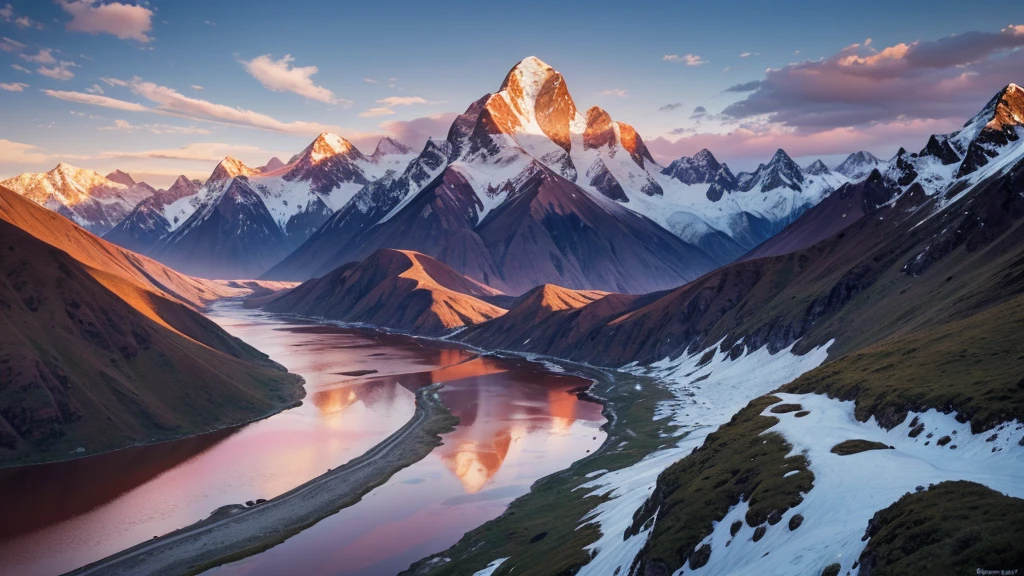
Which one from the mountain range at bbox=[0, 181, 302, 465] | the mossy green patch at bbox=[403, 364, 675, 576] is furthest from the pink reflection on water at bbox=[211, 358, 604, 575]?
the mountain range at bbox=[0, 181, 302, 465]

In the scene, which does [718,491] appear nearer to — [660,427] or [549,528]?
[549,528]

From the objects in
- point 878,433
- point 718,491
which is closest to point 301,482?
point 718,491

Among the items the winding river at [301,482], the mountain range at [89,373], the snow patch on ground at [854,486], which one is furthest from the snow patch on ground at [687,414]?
the mountain range at [89,373]

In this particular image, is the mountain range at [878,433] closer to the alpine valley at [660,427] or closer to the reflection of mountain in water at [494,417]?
the alpine valley at [660,427]

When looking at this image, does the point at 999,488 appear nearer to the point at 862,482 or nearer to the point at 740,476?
the point at 862,482

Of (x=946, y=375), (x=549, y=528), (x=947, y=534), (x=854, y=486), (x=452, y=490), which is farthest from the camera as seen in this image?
(x=452, y=490)

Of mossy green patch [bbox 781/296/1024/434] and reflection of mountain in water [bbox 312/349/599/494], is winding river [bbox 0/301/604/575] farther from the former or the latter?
mossy green patch [bbox 781/296/1024/434]
